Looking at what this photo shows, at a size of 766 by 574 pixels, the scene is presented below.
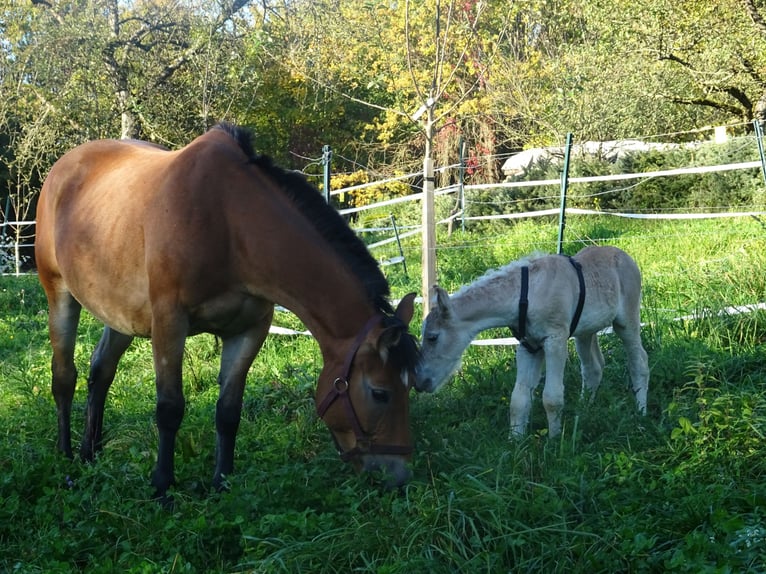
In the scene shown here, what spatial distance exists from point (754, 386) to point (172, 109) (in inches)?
592

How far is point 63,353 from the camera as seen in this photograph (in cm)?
534

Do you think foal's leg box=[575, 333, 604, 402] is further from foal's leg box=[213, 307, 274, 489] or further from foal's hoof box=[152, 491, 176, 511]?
foal's hoof box=[152, 491, 176, 511]

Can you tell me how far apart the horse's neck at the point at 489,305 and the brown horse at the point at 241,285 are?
0.86 metres

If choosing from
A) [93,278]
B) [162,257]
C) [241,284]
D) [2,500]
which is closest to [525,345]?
[241,284]

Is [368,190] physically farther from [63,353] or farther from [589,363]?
[589,363]

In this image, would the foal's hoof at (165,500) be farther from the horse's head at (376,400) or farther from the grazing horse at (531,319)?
the grazing horse at (531,319)

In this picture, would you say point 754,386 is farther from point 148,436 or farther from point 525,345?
point 148,436

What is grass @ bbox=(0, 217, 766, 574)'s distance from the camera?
9.83ft

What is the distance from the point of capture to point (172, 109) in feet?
57.1

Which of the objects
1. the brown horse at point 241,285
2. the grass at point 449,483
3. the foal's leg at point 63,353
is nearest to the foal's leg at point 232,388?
the brown horse at point 241,285

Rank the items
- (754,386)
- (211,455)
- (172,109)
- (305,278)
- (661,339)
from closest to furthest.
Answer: (305,278) < (211,455) < (754,386) < (661,339) < (172,109)

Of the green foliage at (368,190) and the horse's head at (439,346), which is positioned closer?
the horse's head at (439,346)

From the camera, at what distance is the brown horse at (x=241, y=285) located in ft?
12.6

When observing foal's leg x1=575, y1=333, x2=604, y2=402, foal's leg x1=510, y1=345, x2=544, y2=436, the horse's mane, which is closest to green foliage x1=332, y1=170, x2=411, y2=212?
foal's leg x1=575, y1=333, x2=604, y2=402
